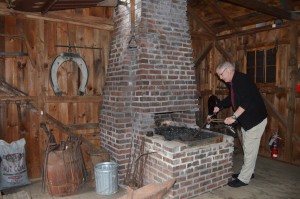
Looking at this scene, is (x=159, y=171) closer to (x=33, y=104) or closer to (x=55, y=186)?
(x=55, y=186)

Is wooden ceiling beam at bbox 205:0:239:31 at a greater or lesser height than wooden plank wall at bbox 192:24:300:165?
greater

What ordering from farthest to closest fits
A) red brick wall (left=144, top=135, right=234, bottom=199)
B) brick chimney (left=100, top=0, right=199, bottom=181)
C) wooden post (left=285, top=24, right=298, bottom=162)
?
wooden post (left=285, top=24, right=298, bottom=162), brick chimney (left=100, top=0, right=199, bottom=181), red brick wall (left=144, top=135, right=234, bottom=199)

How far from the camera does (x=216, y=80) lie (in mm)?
7137

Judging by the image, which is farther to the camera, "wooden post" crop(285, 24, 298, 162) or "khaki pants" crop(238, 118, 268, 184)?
"wooden post" crop(285, 24, 298, 162)

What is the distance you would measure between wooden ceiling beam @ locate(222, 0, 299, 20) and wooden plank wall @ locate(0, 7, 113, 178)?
7.99ft

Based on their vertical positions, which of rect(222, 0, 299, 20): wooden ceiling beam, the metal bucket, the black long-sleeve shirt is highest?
rect(222, 0, 299, 20): wooden ceiling beam

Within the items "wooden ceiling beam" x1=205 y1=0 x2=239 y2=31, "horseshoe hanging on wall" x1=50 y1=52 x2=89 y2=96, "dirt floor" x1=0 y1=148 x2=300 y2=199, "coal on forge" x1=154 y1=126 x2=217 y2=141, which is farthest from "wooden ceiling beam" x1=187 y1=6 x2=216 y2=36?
"dirt floor" x1=0 y1=148 x2=300 y2=199

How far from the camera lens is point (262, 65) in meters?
6.00

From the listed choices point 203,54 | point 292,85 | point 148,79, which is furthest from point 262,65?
point 148,79

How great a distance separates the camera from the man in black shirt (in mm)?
3807

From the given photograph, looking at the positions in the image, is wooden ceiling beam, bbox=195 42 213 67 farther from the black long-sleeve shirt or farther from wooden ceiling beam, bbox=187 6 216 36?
the black long-sleeve shirt

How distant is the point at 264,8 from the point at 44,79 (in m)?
4.18

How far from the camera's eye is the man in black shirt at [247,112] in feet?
12.5

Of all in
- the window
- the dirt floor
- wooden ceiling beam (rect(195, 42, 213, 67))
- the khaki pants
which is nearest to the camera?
the dirt floor
